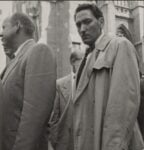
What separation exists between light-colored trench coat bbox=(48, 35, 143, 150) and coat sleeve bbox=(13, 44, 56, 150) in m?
0.27

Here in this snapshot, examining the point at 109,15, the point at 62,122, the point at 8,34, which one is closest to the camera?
the point at 8,34

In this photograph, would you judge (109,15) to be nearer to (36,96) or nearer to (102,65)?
(102,65)

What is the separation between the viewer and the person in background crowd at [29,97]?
213cm

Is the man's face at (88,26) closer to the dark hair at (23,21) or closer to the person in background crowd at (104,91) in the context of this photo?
the person in background crowd at (104,91)

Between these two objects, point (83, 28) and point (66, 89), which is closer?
point (83, 28)

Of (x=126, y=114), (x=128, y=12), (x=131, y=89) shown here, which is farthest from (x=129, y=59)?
(x=128, y=12)

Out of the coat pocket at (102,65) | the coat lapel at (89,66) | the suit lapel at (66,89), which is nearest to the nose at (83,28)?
the coat lapel at (89,66)

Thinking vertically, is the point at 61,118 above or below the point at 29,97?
below

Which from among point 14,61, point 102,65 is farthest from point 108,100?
point 14,61

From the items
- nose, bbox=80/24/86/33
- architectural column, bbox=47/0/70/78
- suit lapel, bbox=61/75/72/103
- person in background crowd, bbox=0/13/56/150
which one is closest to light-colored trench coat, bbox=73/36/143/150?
nose, bbox=80/24/86/33

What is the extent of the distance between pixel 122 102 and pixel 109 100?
0.27ft

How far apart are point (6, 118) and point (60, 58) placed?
1329 cm

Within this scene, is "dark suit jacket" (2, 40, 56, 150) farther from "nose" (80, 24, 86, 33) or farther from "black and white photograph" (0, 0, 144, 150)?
"nose" (80, 24, 86, 33)

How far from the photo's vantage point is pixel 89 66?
2.49 metres
